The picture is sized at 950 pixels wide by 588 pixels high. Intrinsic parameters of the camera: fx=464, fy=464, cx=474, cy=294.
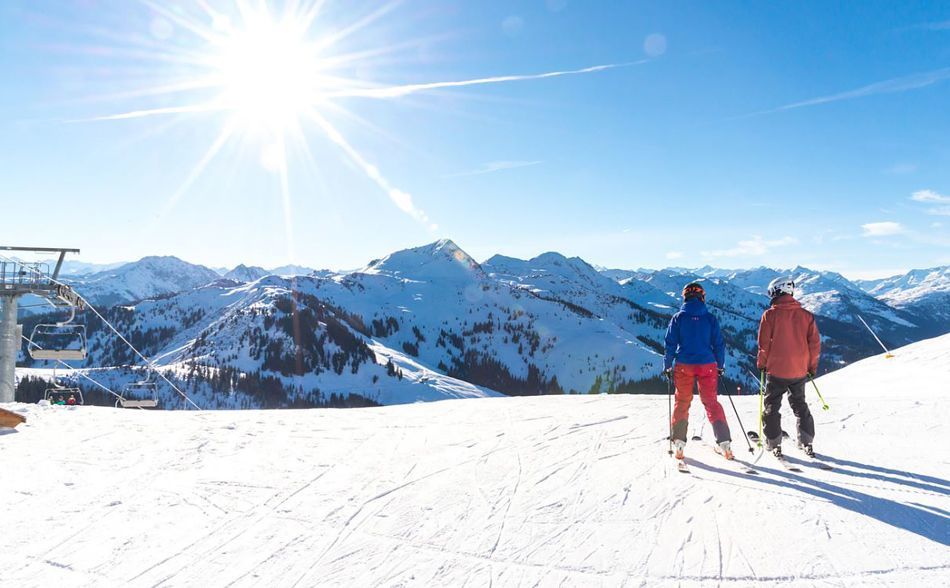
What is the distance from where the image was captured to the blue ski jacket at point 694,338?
271 inches

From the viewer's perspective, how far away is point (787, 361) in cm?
686

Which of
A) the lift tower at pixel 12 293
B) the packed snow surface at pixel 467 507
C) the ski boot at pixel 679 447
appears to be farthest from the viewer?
the lift tower at pixel 12 293

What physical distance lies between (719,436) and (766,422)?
87 centimetres

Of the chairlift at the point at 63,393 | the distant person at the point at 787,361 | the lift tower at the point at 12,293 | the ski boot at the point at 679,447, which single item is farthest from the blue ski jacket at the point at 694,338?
the lift tower at the point at 12,293

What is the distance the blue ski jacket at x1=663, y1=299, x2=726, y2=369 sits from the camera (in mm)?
6883

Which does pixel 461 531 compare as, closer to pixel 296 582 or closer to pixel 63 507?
pixel 296 582

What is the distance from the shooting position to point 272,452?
776 cm

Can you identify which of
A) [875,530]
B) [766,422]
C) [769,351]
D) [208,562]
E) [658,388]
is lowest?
[658,388]

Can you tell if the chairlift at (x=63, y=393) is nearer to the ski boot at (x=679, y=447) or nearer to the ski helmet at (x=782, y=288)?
the ski boot at (x=679, y=447)

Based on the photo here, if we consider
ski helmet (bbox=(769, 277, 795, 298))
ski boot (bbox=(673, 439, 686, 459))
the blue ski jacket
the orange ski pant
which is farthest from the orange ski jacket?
ski boot (bbox=(673, 439, 686, 459))

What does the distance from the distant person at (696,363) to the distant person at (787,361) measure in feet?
2.25

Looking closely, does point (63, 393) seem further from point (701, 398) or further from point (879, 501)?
point (879, 501)

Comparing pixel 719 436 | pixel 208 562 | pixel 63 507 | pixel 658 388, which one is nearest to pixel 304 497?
pixel 208 562

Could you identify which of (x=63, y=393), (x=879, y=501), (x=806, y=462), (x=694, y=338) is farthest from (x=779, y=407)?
(x=63, y=393)
